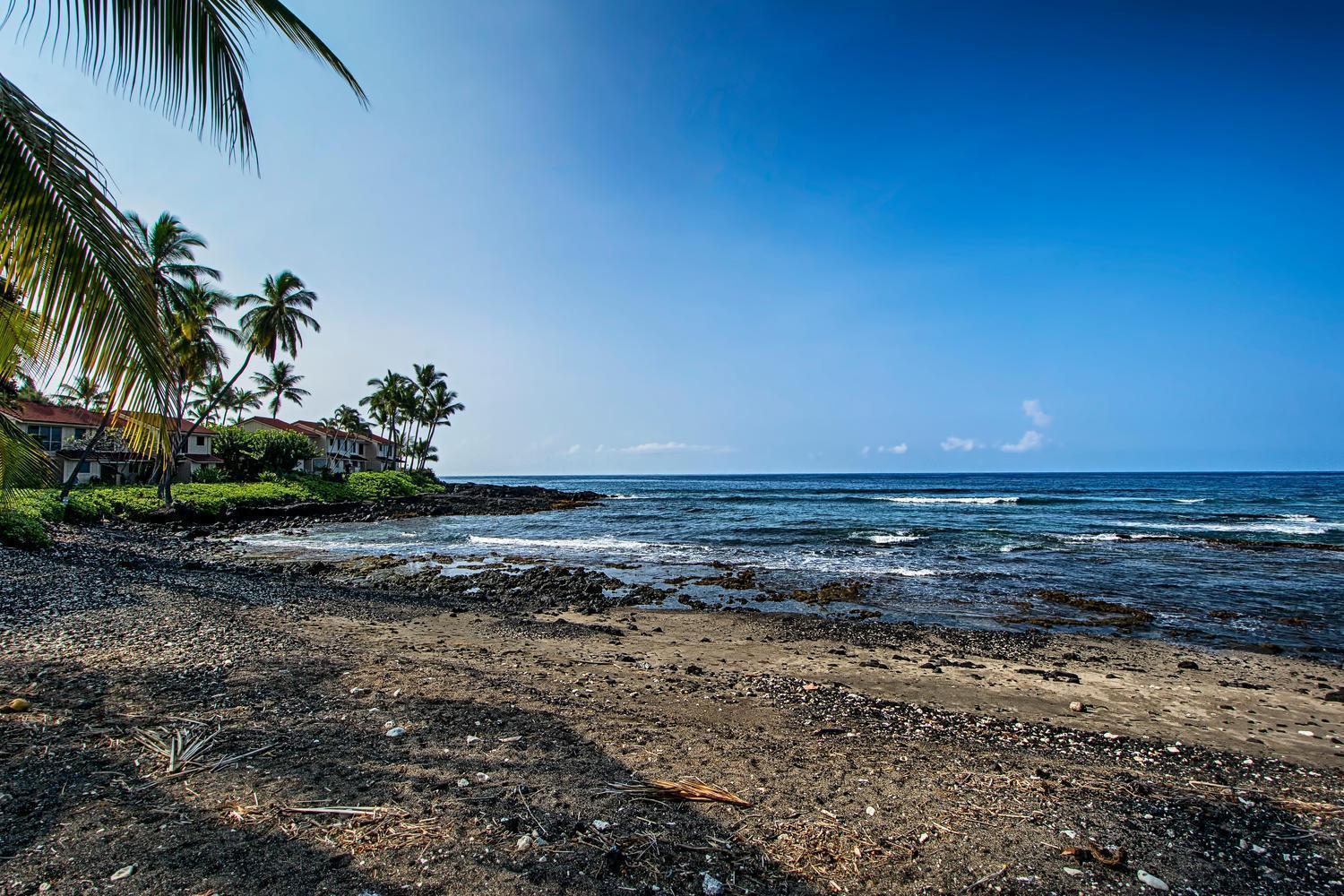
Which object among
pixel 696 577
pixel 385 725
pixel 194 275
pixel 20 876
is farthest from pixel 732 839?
pixel 194 275

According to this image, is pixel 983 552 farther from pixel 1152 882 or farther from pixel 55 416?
pixel 55 416

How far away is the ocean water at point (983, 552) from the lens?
14188 millimetres

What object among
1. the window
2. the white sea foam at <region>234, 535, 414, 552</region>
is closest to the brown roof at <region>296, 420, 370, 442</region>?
the window

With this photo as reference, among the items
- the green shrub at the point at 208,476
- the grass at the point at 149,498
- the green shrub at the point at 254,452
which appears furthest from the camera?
the green shrub at the point at 254,452

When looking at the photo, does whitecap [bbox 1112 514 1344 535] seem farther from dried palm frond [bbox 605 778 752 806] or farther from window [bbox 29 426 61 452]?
window [bbox 29 426 61 452]

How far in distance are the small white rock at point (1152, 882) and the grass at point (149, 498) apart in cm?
1566

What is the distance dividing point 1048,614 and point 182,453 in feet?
188

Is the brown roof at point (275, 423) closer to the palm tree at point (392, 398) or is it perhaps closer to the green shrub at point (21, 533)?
the palm tree at point (392, 398)

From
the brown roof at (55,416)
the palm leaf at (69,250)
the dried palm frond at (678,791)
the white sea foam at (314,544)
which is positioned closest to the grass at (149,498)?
the white sea foam at (314,544)

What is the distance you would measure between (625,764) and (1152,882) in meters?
3.21

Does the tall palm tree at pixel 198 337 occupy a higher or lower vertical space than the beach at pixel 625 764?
higher

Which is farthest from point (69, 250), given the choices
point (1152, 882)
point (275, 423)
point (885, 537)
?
point (275, 423)

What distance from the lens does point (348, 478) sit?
5319cm

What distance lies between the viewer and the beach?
3225 mm
